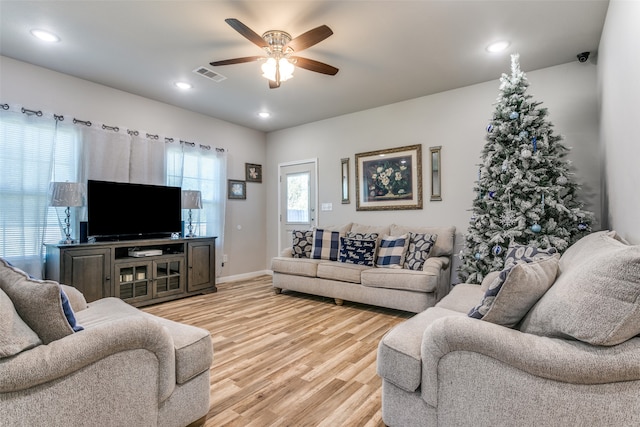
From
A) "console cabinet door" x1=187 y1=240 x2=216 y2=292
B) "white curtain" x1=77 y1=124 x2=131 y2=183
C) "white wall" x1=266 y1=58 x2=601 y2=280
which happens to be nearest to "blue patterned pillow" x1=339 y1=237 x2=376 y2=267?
"white wall" x1=266 y1=58 x2=601 y2=280

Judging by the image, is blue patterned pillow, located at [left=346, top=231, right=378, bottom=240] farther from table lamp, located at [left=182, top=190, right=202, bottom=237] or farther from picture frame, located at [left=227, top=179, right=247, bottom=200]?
picture frame, located at [left=227, top=179, right=247, bottom=200]

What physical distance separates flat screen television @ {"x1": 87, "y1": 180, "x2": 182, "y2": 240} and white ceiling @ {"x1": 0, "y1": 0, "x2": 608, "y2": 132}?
52.5 inches

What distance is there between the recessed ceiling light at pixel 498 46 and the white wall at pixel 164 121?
412 cm

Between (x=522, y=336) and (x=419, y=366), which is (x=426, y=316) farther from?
(x=522, y=336)

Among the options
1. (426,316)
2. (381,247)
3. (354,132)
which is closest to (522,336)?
(426,316)

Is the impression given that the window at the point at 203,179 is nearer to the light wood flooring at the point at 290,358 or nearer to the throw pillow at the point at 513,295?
the light wood flooring at the point at 290,358

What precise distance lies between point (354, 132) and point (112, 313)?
13.6ft

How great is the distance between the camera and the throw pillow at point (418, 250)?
368 cm

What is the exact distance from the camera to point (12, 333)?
1.10 m

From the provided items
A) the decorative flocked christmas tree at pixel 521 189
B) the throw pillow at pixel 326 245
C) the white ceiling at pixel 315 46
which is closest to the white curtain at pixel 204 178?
the white ceiling at pixel 315 46

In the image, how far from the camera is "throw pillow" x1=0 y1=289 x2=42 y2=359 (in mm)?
1065

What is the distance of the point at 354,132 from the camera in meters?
5.13

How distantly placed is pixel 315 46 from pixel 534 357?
3.06 metres

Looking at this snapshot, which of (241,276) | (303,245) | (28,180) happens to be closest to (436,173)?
(303,245)
